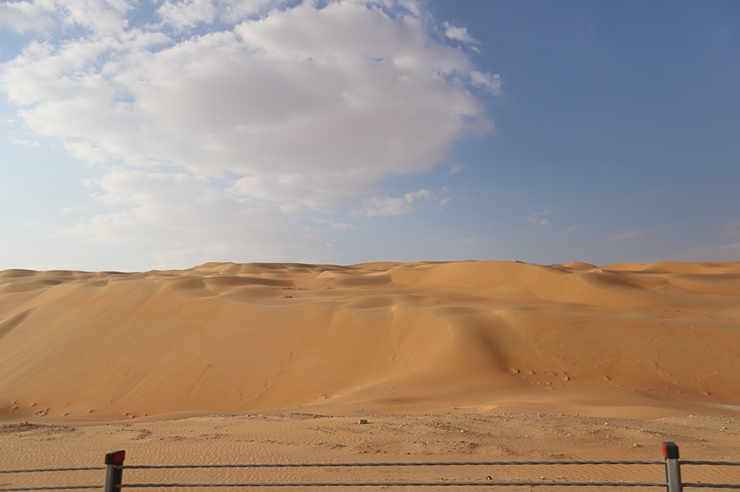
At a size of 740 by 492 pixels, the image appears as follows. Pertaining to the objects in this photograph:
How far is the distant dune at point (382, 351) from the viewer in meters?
13.5

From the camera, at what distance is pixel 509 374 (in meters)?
14.5

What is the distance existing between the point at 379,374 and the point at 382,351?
5.46ft

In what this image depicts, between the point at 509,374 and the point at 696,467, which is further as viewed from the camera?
the point at 509,374

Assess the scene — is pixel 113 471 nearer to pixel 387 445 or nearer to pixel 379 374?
pixel 387 445

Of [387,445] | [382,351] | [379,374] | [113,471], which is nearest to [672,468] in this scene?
[113,471]

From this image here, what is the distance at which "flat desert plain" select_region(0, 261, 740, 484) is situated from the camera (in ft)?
24.9

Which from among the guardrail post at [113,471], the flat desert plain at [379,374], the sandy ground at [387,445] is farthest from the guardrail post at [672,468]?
the guardrail post at [113,471]

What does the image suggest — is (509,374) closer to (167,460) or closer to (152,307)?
(167,460)

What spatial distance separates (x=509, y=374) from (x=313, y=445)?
27.5ft

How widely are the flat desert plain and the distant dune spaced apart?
→ 0.27 feet

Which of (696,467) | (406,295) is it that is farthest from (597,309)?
(696,467)

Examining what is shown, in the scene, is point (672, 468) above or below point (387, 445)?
above

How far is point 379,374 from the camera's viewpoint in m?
16.1

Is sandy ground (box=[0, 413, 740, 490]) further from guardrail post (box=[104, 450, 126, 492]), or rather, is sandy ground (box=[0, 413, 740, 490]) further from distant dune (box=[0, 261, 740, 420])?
guardrail post (box=[104, 450, 126, 492])
